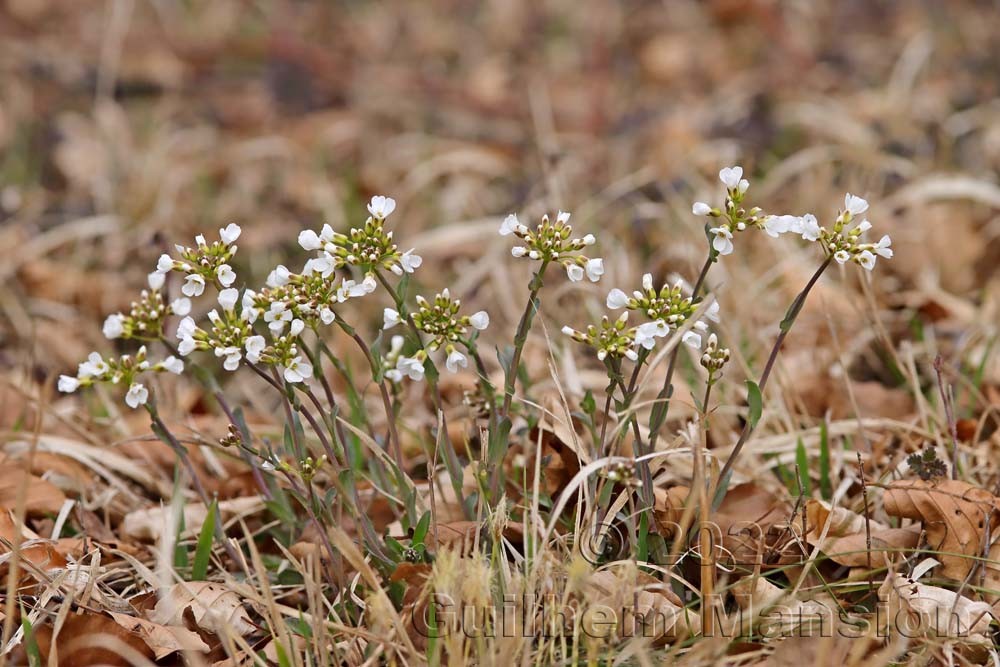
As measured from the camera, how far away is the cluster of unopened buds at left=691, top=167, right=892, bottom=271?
1.36m

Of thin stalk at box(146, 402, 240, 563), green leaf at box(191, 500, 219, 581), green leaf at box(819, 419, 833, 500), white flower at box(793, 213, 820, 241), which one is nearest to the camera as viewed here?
white flower at box(793, 213, 820, 241)

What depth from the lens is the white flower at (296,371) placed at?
1431 millimetres

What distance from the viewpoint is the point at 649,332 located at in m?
1.38

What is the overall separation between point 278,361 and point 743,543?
0.84m

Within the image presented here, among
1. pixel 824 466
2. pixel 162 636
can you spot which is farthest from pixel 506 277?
pixel 162 636

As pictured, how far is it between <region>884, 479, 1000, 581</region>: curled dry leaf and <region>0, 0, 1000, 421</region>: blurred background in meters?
0.52

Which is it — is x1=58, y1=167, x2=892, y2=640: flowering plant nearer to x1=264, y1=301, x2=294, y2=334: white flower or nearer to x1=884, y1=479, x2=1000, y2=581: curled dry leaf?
x1=264, y1=301, x2=294, y2=334: white flower

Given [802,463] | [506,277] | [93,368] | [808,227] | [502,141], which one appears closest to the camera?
[808,227]

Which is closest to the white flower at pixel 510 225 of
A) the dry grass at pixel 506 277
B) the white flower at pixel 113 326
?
the dry grass at pixel 506 277

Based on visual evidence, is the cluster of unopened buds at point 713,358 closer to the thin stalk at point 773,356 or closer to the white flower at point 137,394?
the thin stalk at point 773,356

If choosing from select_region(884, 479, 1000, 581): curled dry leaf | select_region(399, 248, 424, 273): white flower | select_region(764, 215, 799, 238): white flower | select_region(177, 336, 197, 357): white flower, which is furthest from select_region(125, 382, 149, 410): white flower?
select_region(884, 479, 1000, 581): curled dry leaf

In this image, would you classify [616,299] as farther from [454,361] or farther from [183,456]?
[183,456]

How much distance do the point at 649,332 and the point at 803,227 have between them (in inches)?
10.5

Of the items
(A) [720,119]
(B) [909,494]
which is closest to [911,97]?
(A) [720,119]
